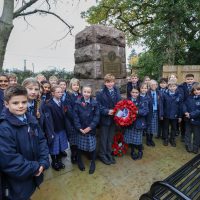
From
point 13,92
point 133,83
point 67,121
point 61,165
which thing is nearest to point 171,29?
point 133,83

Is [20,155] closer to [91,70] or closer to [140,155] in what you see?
[140,155]

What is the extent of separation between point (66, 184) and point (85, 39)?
10.6 ft

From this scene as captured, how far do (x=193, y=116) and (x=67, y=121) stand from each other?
2.63 meters

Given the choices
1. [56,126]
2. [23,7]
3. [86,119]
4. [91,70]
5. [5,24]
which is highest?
[23,7]

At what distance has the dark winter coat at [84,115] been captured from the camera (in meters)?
3.62

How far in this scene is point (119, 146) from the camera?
14.2 feet

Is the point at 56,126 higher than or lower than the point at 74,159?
higher

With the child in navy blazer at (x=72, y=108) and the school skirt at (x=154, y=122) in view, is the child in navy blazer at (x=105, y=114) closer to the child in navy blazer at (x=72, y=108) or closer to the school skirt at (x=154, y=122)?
the child in navy blazer at (x=72, y=108)

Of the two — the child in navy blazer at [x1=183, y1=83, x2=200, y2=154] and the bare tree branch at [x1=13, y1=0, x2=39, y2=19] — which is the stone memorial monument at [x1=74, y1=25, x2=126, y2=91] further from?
the bare tree branch at [x1=13, y1=0, x2=39, y2=19]

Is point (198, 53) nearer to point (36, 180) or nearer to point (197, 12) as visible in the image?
point (197, 12)

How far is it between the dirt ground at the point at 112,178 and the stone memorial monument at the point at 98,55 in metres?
1.88

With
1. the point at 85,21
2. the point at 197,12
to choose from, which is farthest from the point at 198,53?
the point at 85,21

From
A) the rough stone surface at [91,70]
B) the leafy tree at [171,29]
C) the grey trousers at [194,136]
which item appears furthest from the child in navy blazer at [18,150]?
the leafy tree at [171,29]

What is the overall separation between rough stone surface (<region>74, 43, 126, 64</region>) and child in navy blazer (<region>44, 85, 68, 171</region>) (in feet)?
5.11
